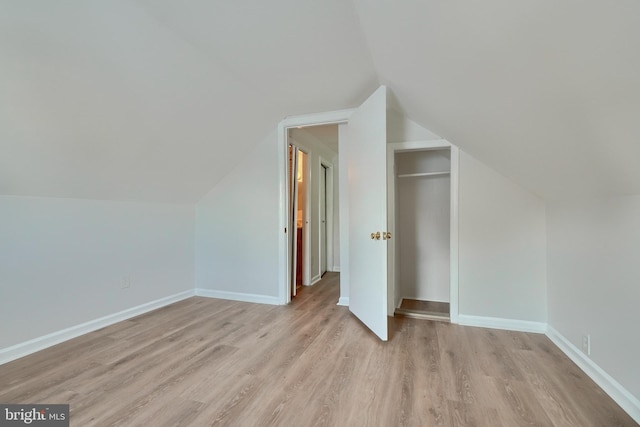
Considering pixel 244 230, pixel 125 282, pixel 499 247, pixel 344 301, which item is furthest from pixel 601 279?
pixel 125 282

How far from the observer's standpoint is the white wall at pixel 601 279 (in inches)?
61.7

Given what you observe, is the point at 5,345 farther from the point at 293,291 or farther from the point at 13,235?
the point at 293,291

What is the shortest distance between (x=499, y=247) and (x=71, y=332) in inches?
155

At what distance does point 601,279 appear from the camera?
5.98 feet

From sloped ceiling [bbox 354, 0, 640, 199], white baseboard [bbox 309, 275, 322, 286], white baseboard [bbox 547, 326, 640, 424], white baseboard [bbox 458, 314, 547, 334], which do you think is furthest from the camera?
white baseboard [bbox 309, 275, 322, 286]

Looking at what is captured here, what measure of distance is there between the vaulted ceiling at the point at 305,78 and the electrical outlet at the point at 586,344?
983mm

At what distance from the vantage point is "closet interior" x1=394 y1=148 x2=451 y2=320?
11.7 ft

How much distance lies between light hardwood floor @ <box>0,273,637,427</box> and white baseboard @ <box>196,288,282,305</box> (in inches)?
26.3

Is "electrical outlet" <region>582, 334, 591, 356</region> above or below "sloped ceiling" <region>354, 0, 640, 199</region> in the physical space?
below

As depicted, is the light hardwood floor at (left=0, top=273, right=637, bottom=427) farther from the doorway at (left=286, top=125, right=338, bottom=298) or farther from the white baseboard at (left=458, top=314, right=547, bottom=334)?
the doorway at (left=286, top=125, right=338, bottom=298)

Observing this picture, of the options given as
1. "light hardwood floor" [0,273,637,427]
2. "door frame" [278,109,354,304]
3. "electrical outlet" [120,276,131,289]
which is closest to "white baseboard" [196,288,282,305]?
"door frame" [278,109,354,304]

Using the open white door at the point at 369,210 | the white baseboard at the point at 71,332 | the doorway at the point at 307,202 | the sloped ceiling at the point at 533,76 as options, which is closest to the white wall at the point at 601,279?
the sloped ceiling at the point at 533,76

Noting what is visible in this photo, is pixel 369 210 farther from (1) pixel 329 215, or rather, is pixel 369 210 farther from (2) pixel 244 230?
(1) pixel 329 215

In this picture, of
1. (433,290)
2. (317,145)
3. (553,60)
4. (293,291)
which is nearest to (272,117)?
(317,145)
